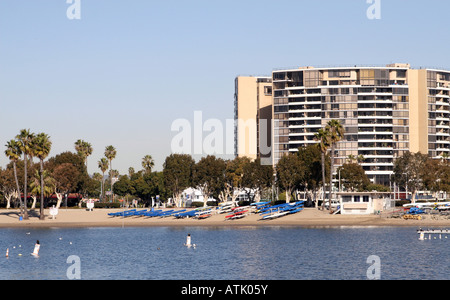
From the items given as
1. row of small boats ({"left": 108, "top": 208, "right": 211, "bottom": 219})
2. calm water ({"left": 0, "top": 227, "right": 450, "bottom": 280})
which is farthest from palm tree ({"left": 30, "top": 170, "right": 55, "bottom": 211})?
calm water ({"left": 0, "top": 227, "right": 450, "bottom": 280})

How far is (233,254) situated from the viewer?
75.4 m

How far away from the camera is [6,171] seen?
505 feet

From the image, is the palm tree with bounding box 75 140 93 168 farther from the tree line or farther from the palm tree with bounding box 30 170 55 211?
the palm tree with bounding box 30 170 55 211

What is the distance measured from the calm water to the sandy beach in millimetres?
6262

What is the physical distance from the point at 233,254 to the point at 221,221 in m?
49.6

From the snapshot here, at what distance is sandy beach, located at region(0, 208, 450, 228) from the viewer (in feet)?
373

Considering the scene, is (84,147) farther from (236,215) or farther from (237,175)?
(236,215)

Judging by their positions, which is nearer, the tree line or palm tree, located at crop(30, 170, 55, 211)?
palm tree, located at crop(30, 170, 55, 211)

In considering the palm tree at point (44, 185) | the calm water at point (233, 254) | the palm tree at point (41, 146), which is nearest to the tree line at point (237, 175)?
the palm tree at point (44, 185)

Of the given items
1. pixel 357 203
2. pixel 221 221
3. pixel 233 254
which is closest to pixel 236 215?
pixel 221 221
